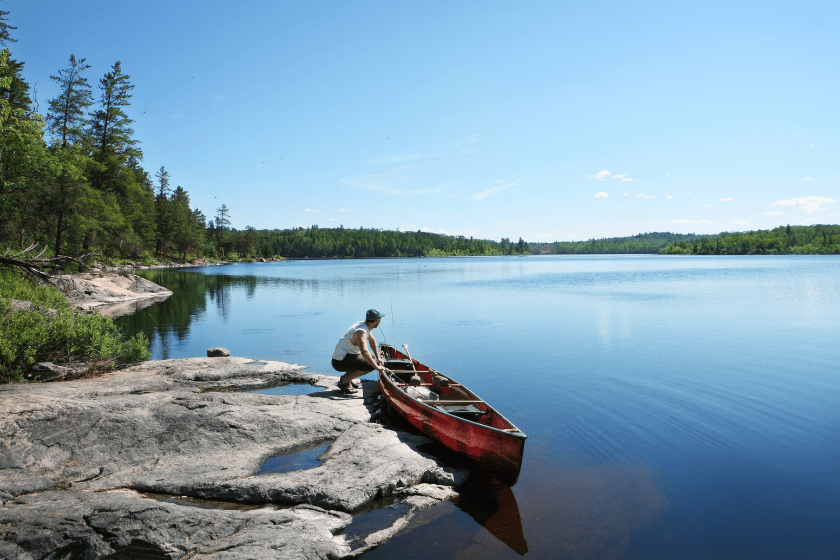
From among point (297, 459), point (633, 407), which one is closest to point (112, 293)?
point (297, 459)

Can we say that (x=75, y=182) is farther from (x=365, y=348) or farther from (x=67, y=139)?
(x=365, y=348)

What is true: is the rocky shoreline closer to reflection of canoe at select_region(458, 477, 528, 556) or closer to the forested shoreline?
the forested shoreline

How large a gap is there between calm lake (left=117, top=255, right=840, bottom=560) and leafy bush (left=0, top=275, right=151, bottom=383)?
465 cm

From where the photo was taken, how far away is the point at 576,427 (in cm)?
1134

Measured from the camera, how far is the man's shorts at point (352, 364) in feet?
38.9

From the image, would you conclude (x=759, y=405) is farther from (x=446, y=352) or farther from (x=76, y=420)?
(x=76, y=420)

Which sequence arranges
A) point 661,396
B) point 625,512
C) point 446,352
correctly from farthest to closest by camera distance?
point 446,352 → point 661,396 → point 625,512

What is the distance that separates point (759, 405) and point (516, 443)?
9.65m

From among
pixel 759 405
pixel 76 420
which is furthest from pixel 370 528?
pixel 759 405

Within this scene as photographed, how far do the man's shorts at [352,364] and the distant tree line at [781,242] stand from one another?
653ft

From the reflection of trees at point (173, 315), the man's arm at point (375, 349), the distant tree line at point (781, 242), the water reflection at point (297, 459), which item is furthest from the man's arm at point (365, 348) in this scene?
the distant tree line at point (781, 242)

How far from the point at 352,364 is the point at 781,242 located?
205 metres

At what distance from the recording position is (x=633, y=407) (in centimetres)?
1291

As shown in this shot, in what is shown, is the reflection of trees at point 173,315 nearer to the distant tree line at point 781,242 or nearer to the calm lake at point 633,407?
the calm lake at point 633,407
